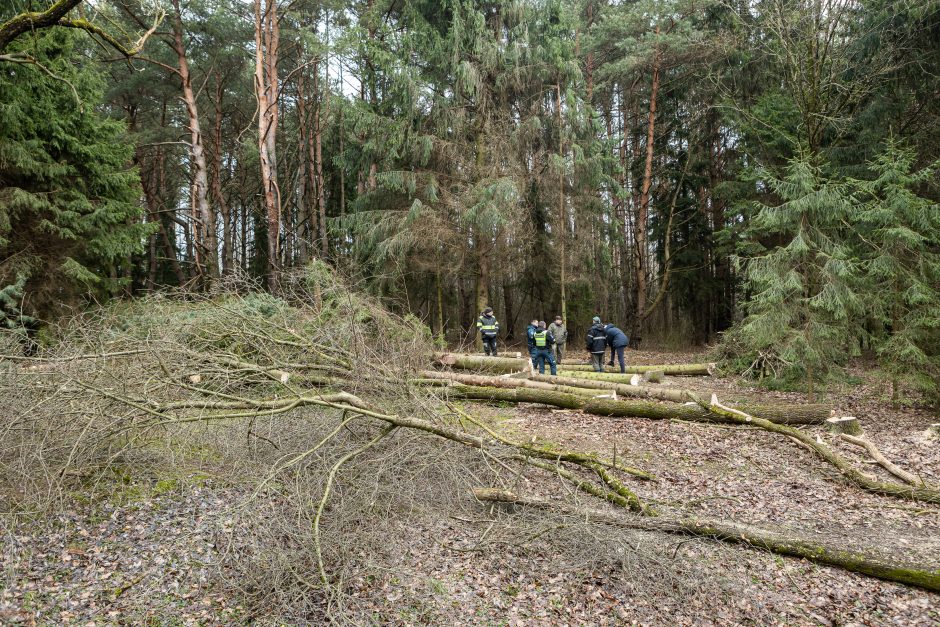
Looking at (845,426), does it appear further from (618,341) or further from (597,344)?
(597,344)

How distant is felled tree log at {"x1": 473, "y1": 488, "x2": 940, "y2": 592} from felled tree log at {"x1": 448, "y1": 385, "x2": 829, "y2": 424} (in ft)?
12.2

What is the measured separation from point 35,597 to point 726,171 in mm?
22666

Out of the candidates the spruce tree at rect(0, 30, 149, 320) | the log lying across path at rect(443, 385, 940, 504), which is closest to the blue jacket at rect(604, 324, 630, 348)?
the log lying across path at rect(443, 385, 940, 504)

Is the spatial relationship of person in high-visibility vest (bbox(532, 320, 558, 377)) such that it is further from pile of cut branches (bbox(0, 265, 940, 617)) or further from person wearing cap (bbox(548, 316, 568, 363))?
pile of cut branches (bbox(0, 265, 940, 617))

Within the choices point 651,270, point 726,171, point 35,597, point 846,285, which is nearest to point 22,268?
point 35,597

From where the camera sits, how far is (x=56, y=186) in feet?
36.7

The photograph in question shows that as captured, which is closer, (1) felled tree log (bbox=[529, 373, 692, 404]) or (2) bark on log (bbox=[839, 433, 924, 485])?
(2) bark on log (bbox=[839, 433, 924, 485])

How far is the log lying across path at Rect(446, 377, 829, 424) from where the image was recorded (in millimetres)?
8375

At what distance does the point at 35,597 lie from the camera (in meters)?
3.78

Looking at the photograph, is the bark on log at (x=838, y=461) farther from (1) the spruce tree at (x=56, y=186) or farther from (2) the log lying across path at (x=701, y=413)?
(1) the spruce tree at (x=56, y=186)

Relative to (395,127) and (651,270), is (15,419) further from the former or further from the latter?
(651,270)

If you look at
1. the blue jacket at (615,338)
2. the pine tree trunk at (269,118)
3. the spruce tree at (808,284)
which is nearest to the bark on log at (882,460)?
the spruce tree at (808,284)

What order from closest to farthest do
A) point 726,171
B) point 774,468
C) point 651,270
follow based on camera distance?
1. point 774,468
2. point 726,171
3. point 651,270

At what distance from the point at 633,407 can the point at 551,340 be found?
12.1ft
